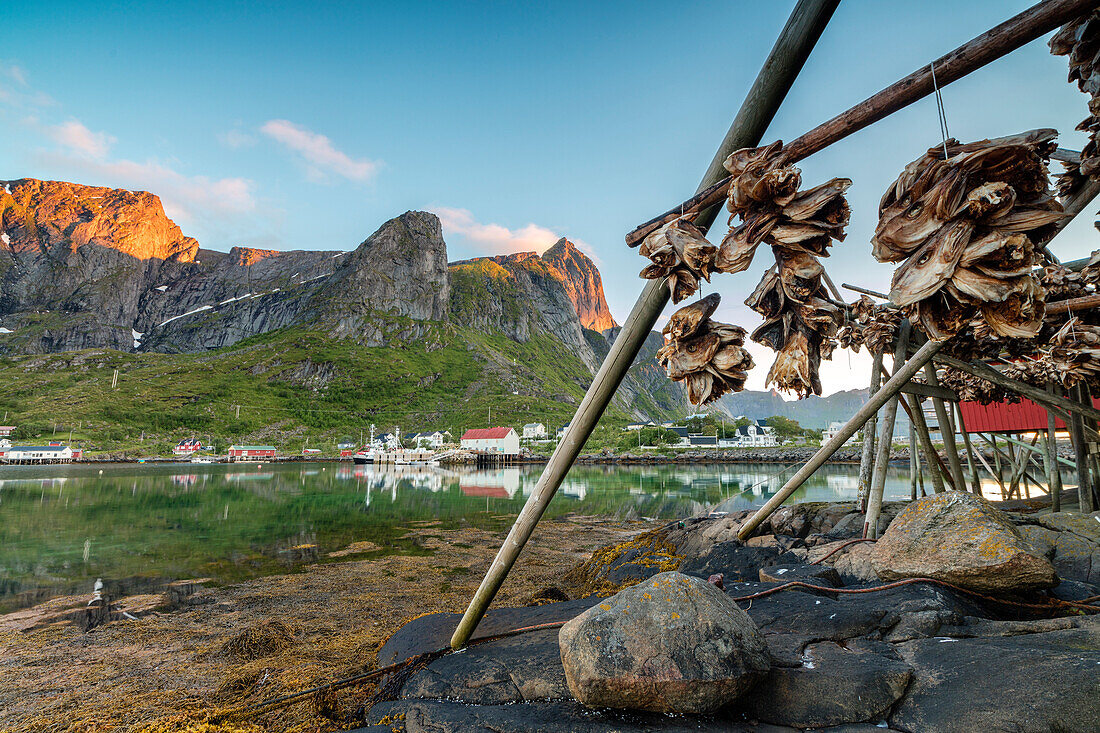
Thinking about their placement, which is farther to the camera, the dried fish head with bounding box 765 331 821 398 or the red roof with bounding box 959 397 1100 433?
the red roof with bounding box 959 397 1100 433

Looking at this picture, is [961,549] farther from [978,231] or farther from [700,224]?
[978,231]

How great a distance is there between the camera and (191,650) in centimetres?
827

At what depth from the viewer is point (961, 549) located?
498cm

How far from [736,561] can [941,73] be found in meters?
8.87

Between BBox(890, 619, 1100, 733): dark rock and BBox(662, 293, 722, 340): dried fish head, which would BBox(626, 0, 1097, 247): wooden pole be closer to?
BBox(662, 293, 722, 340): dried fish head

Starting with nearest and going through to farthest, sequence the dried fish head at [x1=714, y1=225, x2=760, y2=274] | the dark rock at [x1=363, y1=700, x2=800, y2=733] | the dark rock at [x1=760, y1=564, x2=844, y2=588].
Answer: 1. the dried fish head at [x1=714, y1=225, x2=760, y2=274]
2. the dark rock at [x1=363, y1=700, x2=800, y2=733]
3. the dark rock at [x1=760, y1=564, x2=844, y2=588]

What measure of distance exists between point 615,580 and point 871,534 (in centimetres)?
514

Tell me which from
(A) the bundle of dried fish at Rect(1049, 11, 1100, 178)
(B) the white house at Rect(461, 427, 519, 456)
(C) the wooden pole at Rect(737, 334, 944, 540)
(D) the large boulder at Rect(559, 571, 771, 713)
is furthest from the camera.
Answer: (B) the white house at Rect(461, 427, 519, 456)

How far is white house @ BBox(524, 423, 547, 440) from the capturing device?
426ft

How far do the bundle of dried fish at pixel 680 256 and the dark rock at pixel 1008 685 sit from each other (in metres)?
3.10

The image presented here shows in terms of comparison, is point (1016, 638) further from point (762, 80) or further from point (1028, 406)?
point (1028, 406)

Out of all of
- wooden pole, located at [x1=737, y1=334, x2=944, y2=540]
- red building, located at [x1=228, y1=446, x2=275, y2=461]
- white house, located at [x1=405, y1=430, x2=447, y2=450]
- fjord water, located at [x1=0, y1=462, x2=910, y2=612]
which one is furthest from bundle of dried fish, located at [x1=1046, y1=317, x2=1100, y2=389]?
red building, located at [x1=228, y1=446, x2=275, y2=461]

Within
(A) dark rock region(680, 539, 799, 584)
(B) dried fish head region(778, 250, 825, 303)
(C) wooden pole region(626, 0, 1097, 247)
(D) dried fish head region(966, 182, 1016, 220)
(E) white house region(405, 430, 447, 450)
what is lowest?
(E) white house region(405, 430, 447, 450)

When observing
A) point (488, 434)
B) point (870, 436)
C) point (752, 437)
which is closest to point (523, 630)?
point (870, 436)
